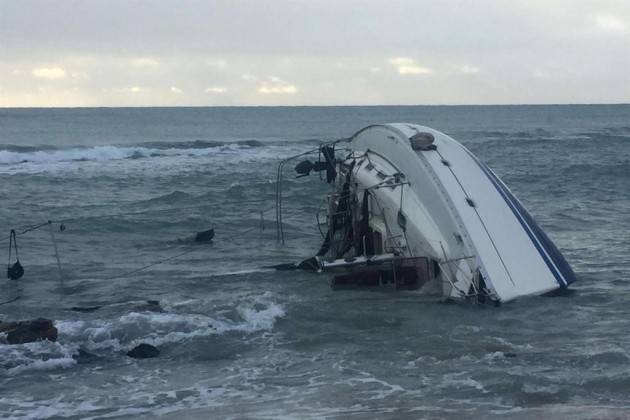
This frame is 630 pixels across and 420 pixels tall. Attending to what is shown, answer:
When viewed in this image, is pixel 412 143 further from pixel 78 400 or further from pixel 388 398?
pixel 78 400

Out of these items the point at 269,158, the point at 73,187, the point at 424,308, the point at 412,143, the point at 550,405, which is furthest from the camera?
the point at 269,158

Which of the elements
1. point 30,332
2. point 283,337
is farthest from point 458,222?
point 30,332

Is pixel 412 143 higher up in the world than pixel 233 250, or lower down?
higher up

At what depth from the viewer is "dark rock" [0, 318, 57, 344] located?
9484 millimetres

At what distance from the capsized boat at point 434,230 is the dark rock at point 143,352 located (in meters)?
3.23

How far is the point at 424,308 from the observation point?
10789mm

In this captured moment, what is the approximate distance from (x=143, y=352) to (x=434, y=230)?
4318mm

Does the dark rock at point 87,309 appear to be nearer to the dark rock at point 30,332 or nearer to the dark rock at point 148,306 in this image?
the dark rock at point 148,306

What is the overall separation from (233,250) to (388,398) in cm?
914

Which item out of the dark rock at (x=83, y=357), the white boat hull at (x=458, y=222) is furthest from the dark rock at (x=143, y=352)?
the white boat hull at (x=458, y=222)

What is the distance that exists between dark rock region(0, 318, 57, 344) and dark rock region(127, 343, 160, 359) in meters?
0.99

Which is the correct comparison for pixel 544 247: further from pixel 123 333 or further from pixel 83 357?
pixel 83 357

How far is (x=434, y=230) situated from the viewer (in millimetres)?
11492

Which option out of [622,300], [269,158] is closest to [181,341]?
[622,300]
